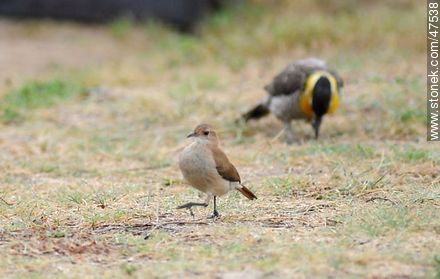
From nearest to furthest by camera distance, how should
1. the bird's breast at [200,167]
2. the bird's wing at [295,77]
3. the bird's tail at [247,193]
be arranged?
the bird's breast at [200,167] < the bird's tail at [247,193] < the bird's wing at [295,77]

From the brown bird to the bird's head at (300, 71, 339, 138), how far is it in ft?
11.1

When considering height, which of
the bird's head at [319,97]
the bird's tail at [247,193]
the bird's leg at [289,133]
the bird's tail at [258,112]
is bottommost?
the bird's tail at [247,193]

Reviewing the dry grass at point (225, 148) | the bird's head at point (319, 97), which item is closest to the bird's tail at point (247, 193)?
the dry grass at point (225, 148)

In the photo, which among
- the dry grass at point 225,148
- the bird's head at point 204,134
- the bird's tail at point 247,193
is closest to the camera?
the dry grass at point 225,148

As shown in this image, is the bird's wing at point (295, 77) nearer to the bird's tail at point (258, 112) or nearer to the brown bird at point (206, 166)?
the bird's tail at point (258, 112)

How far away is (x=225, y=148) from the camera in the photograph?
9.05 meters

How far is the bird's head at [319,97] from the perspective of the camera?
30.5ft

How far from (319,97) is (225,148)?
1.08 metres

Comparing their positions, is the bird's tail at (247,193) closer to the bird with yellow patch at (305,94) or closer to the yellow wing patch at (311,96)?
the bird with yellow patch at (305,94)

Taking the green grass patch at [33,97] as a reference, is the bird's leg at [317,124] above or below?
below

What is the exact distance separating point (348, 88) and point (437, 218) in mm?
5643

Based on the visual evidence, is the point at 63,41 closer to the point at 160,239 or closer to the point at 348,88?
the point at 348,88

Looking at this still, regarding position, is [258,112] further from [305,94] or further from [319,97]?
[319,97]

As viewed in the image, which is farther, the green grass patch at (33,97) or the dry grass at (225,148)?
the green grass patch at (33,97)
